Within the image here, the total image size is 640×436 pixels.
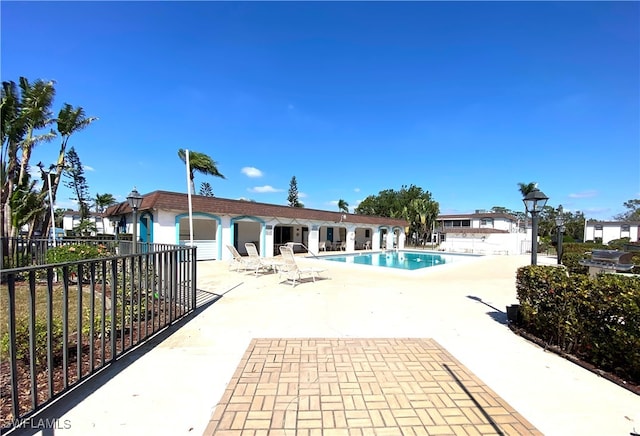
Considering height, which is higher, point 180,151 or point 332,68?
point 332,68

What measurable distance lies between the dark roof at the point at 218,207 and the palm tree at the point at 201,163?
20.9 feet

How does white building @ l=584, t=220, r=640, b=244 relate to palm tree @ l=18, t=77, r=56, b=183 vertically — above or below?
below

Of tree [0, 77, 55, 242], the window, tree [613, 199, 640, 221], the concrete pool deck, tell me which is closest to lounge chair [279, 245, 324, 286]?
the concrete pool deck

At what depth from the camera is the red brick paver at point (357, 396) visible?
2.29 meters

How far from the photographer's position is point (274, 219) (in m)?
18.9

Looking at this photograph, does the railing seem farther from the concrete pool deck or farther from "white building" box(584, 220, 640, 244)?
"white building" box(584, 220, 640, 244)

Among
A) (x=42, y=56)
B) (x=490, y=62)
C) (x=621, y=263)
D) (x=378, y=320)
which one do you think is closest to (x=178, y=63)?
(x=42, y=56)

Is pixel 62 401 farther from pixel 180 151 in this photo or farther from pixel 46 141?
pixel 180 151

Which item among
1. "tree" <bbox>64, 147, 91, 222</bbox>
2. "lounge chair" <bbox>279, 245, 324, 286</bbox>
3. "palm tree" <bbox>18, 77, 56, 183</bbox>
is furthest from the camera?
"tree" <bbox>64, 147, 91, 222</bbox>

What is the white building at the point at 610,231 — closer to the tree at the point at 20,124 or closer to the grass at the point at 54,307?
the grass at the point at 54,307

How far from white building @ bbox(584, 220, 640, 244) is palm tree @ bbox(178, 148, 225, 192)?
54044mm

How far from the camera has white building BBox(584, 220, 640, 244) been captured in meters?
45.6

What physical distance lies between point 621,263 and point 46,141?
75.8 ft

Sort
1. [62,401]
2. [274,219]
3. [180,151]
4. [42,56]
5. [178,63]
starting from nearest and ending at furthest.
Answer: [62,401]
[42,56]
[178,63]
[274,219]
[180,151]
